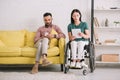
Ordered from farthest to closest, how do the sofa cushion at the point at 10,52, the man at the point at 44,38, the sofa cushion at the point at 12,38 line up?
the sofa cushion at the point at 12,38 → the sofa cushion at the point at 10,52 → the man at the point at 44,38

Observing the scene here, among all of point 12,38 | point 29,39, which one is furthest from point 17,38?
point 29,39

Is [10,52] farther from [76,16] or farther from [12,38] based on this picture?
[76,16]

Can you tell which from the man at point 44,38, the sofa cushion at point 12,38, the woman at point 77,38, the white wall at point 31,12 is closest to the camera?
the woman at point 77,38

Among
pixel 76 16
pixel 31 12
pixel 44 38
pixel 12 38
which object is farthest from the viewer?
pixel 31 12

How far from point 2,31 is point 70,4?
1.52 m

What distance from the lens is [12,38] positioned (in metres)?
5.19

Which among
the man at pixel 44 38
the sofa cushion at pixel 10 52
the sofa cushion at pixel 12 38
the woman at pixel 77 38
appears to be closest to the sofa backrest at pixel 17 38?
the sofa cushion at pixel 12 38

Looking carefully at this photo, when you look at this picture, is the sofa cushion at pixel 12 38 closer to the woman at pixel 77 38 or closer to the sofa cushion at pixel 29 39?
the sofa cushion at pixel 29 39

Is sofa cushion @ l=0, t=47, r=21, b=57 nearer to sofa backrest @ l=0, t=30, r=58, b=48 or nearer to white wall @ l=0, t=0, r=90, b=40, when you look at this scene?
sofa backrest @ l=0, t=30, r=58, b=48

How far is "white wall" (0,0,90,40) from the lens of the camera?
5.67 m

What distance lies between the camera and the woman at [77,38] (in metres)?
4.36

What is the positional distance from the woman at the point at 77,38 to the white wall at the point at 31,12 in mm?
A: 1046

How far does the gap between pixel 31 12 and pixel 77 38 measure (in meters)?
1.54

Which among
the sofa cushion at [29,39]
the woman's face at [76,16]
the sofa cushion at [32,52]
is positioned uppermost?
the woman's face at [76,16]
